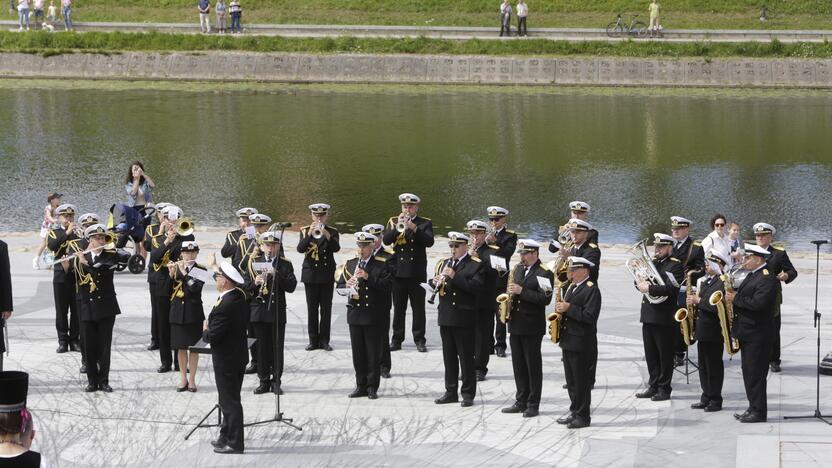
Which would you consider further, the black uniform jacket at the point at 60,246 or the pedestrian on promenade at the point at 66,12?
the pedestrian on promenade at the point at 66,12

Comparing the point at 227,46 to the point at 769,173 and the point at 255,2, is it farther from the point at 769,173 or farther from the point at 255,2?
the point at 769,173

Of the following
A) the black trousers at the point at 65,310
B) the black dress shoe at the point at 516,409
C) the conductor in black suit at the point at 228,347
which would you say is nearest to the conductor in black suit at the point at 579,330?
the black dress shoe at the point at 516,409

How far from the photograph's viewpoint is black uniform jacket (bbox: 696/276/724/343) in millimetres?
14109

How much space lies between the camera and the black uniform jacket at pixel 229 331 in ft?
41.8

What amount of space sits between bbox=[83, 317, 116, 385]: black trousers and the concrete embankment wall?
37.3m

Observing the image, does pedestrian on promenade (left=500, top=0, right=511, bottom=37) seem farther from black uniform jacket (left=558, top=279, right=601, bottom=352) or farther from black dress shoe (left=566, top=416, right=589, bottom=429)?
black dress shoe (left=566, top=416, right=589, bottom=429)

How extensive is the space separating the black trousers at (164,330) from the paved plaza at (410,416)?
0.74 ft

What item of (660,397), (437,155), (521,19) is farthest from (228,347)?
(521,19)

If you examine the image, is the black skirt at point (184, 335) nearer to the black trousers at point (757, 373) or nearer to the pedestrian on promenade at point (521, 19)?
the black trousers at point (757, 373)

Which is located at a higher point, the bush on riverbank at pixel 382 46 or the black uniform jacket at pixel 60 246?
the bush on riverbank at pixel 382 46

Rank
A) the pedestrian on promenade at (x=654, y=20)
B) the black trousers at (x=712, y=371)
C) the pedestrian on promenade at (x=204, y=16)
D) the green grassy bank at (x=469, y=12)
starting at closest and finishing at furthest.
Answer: the black trousers at (x=712, y=371), the pedestrian on promenade at (x=654, y=20), the pedestrian on promenade at (x=204, y=16), the green grassy bank at (x=469, y=12)

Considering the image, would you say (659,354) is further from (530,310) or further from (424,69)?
(424,69)

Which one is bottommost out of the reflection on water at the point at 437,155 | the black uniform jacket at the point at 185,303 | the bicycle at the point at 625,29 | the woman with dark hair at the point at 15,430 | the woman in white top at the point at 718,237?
the reflection on water at the point at 437,155

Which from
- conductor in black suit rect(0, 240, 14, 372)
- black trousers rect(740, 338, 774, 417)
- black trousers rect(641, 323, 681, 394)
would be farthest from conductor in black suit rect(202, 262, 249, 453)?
black trousers rect(740, 338, 774, 417)
